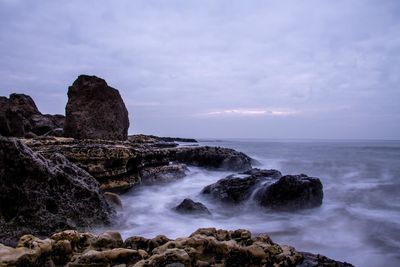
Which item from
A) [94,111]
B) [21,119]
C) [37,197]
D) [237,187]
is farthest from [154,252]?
[21,119]

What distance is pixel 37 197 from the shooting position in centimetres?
A: 436

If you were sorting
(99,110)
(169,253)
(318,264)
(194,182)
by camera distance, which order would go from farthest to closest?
1. (99,110)
2. (194,182)
3. (318,264)
4. (169,253)

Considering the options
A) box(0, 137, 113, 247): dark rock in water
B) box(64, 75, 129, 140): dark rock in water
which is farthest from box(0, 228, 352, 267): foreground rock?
box(64, 75, 129, 140): dark rock in water

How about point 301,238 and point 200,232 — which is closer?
Answer: point 200,232

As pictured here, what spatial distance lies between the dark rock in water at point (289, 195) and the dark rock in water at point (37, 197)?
3436mm

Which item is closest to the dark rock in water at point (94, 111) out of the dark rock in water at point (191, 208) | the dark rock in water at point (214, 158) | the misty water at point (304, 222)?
the dark rock in water at point (214, 158)

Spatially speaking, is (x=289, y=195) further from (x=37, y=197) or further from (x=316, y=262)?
(x=37, y=197)

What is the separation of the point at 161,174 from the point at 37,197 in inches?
213

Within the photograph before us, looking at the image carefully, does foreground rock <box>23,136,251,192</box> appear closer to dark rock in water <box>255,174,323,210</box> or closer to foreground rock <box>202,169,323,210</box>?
foreground rock <box>202,169,323,210</box>

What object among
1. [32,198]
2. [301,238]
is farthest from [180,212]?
[32,198]

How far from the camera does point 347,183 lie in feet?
40.0

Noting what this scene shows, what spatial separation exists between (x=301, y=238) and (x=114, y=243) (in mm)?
3381

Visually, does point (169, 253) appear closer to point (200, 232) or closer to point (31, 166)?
point (200, 232)

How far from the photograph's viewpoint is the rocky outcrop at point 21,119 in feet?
52.3
